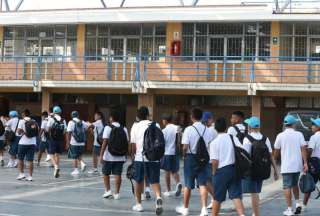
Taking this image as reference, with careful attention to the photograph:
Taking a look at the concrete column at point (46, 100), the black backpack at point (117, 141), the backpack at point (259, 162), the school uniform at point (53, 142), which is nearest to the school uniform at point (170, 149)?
the black backpack at point (117, 141)

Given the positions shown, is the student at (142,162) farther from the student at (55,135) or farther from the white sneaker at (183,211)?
the student at (55,135)

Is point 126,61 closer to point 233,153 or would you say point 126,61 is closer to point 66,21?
point 66,21

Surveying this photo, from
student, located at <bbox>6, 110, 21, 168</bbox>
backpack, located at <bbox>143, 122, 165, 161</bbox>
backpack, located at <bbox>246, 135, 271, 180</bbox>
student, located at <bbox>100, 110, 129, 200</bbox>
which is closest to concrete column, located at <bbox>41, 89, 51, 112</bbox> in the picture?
student, located at <bbox>6, 110, 21, 168</bbox>

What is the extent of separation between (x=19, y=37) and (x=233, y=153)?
24666mm

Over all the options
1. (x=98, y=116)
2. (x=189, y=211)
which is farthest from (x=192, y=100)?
(x=189, y=211)

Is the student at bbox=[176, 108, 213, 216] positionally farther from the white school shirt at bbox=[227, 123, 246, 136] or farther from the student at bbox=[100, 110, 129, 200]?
the student at bbox=[100, 110, 129, 200]

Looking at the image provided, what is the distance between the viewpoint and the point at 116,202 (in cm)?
1230

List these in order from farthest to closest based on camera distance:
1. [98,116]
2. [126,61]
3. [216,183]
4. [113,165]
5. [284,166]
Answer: [126,61], [98,116], [113,165], [284,166], [216,183]

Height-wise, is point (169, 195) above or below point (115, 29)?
below

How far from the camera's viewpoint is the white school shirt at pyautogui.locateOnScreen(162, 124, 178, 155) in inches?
517

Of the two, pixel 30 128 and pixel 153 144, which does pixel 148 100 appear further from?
pixel 153 144

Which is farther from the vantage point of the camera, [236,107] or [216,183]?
[236,107]

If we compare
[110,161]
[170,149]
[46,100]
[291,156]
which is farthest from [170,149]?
[46,100]

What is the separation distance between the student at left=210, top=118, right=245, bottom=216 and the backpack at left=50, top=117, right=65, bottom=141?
7.89 meters
